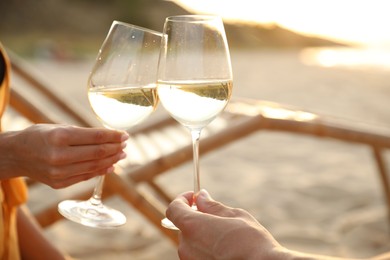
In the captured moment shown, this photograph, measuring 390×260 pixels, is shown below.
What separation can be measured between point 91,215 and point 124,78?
0.30 metres

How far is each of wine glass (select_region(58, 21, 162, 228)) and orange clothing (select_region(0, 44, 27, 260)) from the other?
371 millimetres

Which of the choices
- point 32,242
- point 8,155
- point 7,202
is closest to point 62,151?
point 8,155

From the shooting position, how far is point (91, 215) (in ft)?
4.40

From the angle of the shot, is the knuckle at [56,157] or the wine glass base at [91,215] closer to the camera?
the knuckle at [56,157]

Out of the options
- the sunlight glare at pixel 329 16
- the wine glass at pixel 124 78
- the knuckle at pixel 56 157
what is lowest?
the sunlight glare at pixel 329 16

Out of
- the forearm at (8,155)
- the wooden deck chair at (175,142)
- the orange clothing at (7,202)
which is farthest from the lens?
the wooden deck chair at (175,142)

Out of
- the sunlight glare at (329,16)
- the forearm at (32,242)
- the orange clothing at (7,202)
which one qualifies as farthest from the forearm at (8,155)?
the sunlight glare at (329,16)

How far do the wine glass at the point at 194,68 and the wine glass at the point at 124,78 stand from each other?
77 millimetres

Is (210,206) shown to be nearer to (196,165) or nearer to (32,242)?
(196,165)

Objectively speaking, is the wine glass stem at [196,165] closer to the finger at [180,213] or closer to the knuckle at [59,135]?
the finger at [180,213]

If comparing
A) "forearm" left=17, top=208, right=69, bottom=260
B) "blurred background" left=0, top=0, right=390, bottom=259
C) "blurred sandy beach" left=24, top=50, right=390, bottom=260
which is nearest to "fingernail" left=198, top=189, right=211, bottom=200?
"forearm" left=17, top=208, right=69, bottom=260

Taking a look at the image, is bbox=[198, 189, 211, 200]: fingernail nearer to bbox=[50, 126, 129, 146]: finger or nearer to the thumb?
the thumb

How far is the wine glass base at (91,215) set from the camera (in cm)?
129

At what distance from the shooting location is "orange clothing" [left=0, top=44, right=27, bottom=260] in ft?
5.23
